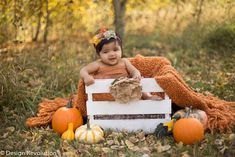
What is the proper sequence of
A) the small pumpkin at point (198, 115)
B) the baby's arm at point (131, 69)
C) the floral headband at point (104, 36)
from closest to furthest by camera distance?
the small pumpkin at point (198, 115), the floral headband at point (104, 36), the baby's arm at point (131, 69)

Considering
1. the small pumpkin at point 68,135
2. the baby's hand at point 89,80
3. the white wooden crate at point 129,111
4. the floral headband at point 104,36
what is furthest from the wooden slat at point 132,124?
the floral headband at point 104,36

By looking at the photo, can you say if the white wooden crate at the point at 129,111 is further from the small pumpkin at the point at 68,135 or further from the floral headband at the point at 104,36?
the floral headband at the point at 104,36

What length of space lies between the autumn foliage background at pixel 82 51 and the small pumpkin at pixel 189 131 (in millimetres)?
95

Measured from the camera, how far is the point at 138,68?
16.0ft

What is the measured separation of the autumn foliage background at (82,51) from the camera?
4436 mm

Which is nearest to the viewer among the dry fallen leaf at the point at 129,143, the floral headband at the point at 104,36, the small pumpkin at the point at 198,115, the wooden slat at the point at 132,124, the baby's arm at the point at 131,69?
the dry fallen leaf at the point at 129,143

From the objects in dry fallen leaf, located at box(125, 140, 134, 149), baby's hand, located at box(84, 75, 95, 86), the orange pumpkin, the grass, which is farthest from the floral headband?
dry fallen leaf, located at box(125, 140, 134, 149)

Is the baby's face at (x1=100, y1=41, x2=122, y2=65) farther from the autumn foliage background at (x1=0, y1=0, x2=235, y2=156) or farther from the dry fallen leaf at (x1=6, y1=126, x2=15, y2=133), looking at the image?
the dry fallen leaf at (x1=6, y1=126, x2=15, y2=133)

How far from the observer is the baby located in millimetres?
4305

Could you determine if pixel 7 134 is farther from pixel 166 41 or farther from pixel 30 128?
pixel 166 41

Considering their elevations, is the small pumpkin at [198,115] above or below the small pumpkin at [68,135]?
above

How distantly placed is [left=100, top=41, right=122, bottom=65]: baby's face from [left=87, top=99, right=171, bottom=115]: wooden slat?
1.68 feet

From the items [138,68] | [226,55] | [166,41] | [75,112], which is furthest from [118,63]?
[166,41]

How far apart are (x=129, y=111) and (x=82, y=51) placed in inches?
130
